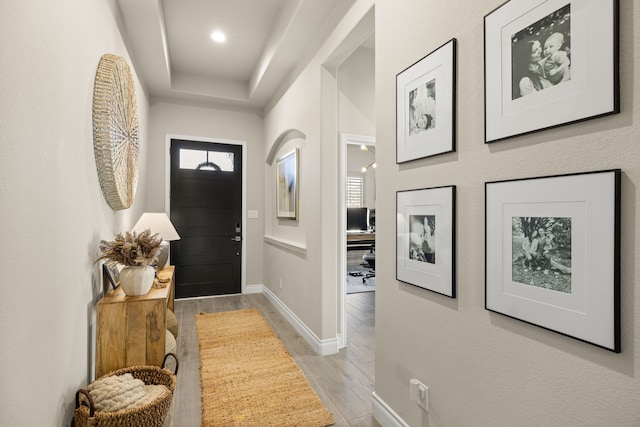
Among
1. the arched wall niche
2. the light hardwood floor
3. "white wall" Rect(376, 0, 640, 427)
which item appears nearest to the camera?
"white wall" Rect(376, 0, 640, 427)

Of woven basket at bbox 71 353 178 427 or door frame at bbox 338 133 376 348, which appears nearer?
woven basket at bbox 71 353 178 427

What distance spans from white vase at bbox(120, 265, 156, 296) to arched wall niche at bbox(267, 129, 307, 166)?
1985 millimetres

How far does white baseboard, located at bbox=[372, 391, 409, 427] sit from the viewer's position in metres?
1.71

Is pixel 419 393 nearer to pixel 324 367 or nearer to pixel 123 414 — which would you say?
pixel 324 367

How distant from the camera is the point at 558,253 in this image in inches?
38.1

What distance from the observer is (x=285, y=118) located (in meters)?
3.80

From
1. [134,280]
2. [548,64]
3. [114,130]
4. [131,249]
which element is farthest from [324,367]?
[548,64]

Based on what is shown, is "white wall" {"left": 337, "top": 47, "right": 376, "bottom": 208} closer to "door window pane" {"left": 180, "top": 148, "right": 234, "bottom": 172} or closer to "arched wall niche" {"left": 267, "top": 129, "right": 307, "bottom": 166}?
"arched wall niche" {"left": 267, "top": 129, "right": 307, "bottom": 166}

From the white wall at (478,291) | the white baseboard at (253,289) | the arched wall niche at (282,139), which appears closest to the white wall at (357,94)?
the arched wall niche at (282,139)

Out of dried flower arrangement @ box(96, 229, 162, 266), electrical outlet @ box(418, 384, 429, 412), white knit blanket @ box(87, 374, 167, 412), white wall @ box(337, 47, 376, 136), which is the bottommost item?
electrical outlet @ box(418, 384, 429, 412)

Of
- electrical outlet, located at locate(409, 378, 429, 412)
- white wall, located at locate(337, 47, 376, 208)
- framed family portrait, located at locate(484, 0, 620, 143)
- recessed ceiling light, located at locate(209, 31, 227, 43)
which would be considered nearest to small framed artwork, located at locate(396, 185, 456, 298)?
framed family portrait, located at locate(484, 0, 620, 143)

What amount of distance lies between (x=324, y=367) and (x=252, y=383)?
0.58 meters

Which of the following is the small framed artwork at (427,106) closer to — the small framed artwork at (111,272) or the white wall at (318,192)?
the white wall at (318,192)

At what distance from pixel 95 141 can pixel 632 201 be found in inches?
91.1
